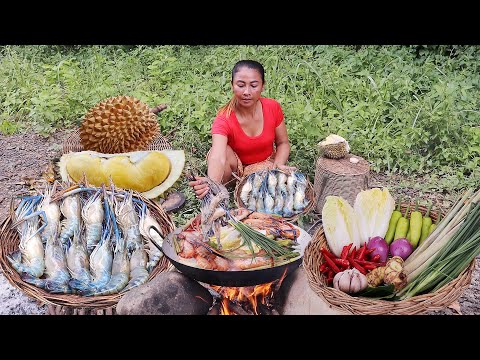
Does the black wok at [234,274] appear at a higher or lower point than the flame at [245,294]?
higher

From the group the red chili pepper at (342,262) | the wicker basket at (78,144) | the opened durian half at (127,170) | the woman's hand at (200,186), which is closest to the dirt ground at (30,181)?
the wicker basket at (78,144)

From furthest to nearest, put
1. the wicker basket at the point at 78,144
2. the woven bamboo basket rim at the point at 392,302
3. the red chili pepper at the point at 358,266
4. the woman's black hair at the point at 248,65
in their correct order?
the wicker basket at the point at 78,144 → the woman's black hair at the point at 248,65 → the red chili pepper at the point at 358,266 → the woven bamboo basket rim at the point at 392,302

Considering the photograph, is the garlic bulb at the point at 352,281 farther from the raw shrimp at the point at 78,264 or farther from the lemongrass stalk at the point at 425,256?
the raw shrimp at the point at 78,264

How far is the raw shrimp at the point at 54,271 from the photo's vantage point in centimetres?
344

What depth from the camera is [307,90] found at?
4266mm

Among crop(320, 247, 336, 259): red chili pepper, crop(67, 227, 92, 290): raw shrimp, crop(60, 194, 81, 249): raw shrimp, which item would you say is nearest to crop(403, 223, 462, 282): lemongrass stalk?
crop(320, 247, 336, 259): red chili pepper

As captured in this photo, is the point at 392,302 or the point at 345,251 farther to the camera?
the point at 345,251

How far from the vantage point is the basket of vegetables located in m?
3.27

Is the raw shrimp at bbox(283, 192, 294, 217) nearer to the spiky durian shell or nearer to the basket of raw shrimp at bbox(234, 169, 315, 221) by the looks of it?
the basket of raw shrimp at bbox(234, 169, 315, 221)

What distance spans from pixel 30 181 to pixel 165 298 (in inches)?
45.5

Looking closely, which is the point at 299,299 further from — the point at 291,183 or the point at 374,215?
the point at 291,183

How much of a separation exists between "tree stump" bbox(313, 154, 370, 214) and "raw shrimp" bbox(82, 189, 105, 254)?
124cm

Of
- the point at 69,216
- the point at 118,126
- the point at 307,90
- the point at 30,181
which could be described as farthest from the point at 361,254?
the point at 30,181

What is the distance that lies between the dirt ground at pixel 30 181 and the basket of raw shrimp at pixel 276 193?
418mm
